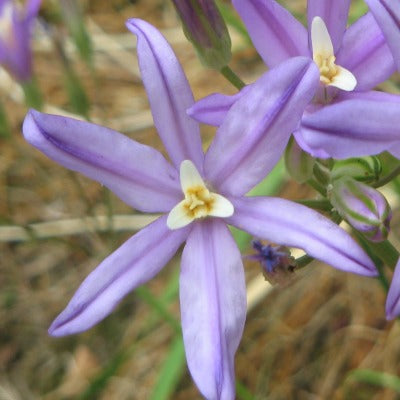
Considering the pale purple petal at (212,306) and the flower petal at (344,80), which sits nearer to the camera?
the pale purple petal at (212,306)

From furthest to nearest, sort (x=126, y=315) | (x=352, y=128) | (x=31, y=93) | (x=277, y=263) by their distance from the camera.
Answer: (x=126, y=315), (x=31, y=93), (x=277, y=263), (x=352, y=128)

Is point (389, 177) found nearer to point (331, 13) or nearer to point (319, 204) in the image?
point (319, 204)

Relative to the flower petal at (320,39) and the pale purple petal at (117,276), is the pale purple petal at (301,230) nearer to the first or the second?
the pale purple petal at (117,276)

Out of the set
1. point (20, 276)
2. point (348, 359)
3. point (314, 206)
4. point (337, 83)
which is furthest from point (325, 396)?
point (337, 83)

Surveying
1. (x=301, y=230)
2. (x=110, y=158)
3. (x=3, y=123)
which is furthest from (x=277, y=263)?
(x=3, y=123)

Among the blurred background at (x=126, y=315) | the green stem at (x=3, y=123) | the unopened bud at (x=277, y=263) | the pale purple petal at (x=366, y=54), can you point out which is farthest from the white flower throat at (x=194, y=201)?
the green stem at (x=3, y=123)
